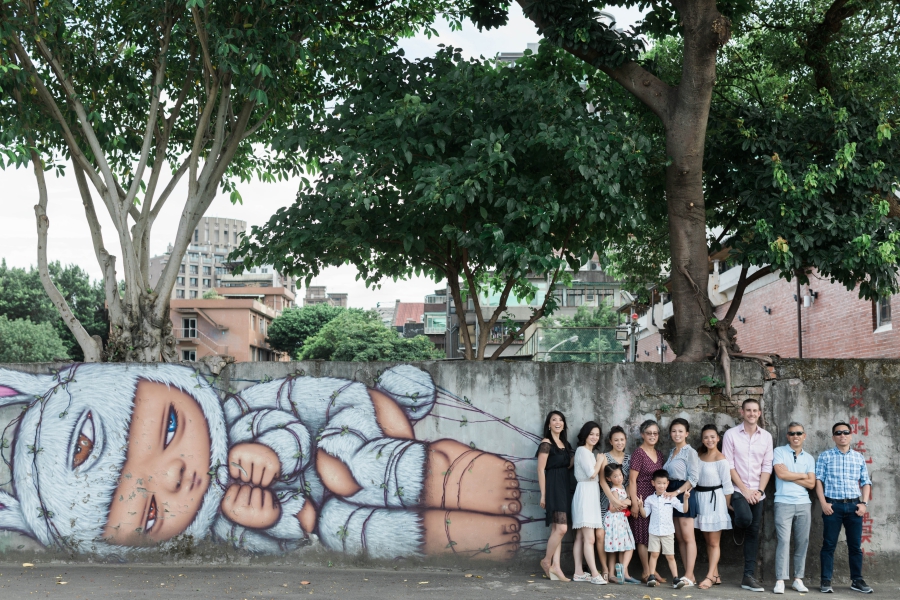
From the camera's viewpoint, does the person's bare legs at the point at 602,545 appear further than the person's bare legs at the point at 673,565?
Yes

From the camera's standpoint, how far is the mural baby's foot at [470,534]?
23.8 ft

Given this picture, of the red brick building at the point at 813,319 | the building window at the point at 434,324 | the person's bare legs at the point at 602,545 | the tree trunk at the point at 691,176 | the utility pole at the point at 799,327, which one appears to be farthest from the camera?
the building window at the point at 434,324

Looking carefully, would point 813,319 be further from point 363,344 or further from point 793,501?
point 363,344

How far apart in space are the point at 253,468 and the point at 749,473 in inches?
176

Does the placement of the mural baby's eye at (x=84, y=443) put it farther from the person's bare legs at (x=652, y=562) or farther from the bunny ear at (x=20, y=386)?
the person's bare legs at (x=652, y=562)

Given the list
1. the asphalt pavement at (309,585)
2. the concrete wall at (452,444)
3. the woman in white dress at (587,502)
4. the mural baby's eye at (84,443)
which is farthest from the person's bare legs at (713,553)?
the mural baby's eye at (84,443)

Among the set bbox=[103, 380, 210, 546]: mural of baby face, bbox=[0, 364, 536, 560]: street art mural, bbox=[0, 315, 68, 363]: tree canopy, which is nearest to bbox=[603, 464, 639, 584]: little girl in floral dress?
bbox=[0, 364, 536, 560]: street art mural

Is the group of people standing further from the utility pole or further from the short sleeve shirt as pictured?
the utility pole

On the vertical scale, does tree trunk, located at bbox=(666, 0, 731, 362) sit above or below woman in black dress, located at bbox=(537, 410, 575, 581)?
above

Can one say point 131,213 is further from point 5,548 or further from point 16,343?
point 16,343

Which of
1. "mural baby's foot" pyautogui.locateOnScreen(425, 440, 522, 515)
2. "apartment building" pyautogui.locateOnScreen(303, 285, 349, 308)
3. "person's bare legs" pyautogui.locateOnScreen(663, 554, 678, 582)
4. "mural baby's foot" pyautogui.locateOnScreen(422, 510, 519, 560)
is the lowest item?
"person's bare legs" pyautogui.locateOnScreen(663, 554, 678, 582)

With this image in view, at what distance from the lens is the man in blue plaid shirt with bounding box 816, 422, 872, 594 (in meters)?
6.83

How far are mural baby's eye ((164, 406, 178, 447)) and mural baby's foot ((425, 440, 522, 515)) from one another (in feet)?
7.80

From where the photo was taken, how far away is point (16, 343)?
39250 millimetres
